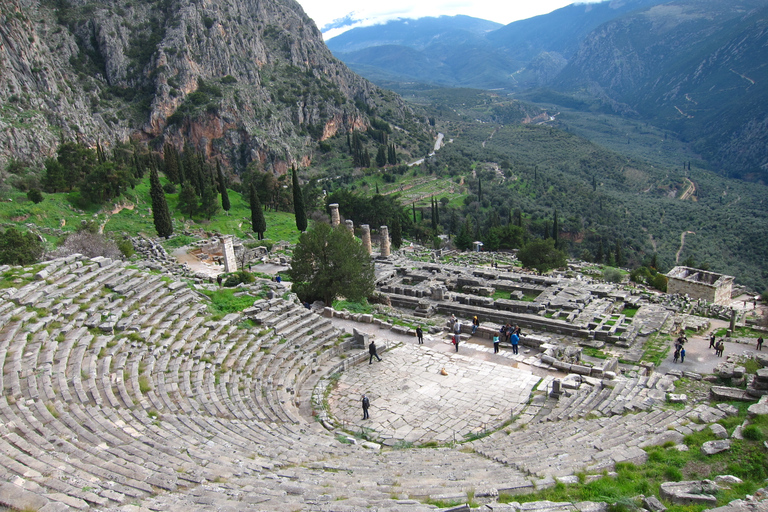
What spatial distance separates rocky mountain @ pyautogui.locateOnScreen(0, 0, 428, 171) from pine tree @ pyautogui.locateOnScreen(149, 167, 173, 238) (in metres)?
25.0

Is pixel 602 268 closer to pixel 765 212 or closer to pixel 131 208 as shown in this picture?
pixel 131 208

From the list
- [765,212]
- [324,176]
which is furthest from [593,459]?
[765,212]

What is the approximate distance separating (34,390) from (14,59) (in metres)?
77.9

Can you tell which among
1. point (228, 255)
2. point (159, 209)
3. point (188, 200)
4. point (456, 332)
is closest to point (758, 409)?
point (456, 332)

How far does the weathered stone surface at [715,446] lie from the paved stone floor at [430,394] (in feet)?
21.1

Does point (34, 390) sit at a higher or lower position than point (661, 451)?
higher

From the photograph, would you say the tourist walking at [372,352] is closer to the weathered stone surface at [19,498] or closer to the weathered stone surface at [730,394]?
the weathered stone surface at [730,394]

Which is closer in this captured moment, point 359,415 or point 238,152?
point 359,415

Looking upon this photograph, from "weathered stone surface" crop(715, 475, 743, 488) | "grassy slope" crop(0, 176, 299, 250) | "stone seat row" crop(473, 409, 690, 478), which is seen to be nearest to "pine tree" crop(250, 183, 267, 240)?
"grassy slope" crop(0, 176, 299, 250)

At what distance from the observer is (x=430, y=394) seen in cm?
1778

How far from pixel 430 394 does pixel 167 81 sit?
87.7 m

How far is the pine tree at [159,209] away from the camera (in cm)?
3972

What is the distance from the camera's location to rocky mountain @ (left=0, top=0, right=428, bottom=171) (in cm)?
6888

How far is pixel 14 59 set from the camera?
222 feet
